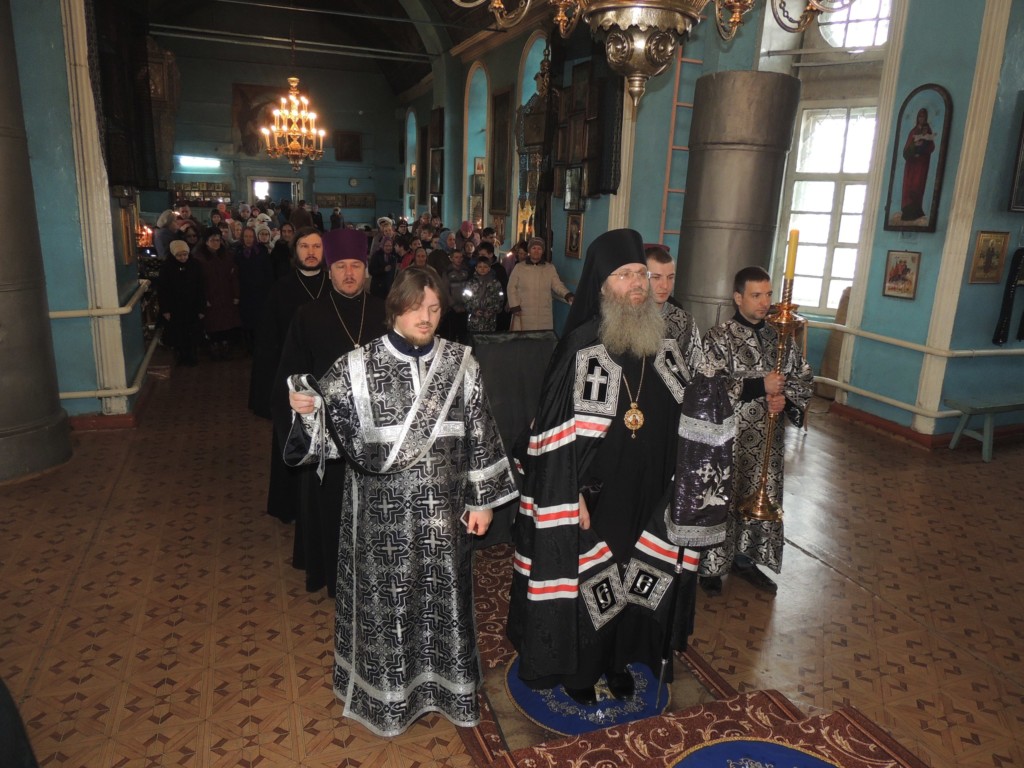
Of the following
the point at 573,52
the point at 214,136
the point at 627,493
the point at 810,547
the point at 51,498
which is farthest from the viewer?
the point at 214,136

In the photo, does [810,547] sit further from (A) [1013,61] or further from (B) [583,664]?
(A) [1013,61]

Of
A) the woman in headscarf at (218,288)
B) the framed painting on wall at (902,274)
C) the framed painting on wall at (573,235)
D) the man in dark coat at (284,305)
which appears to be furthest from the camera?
the woman in headscarf at (218,288)

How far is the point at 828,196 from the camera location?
32.9 feet

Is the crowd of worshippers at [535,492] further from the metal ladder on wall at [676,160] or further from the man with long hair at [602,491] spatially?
the metal ladder on wall at [676,160]

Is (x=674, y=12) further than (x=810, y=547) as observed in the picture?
No

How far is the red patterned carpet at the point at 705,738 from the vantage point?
272 centimetres

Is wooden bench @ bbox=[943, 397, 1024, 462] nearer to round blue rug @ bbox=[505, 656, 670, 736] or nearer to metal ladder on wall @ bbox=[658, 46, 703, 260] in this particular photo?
metal ladder on wall @ bbox=[658, 46, 703, 260]

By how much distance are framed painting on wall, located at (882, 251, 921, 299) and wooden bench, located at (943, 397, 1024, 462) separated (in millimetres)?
1151

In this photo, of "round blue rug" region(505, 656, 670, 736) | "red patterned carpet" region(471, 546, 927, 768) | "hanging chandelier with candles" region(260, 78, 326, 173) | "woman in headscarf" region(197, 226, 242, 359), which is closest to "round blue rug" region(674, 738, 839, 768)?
"red patterned carpet" region(471, 546, 927, 768)

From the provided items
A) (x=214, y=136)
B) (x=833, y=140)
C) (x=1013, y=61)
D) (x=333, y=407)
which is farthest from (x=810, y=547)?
(x=214, y=136)

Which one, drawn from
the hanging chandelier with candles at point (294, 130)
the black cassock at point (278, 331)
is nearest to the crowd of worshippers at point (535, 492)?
the black cassock at point (278, 331)

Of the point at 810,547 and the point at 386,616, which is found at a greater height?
the point at 386,616

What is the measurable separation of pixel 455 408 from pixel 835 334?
7.59 meters

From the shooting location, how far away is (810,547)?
16.0 ft
